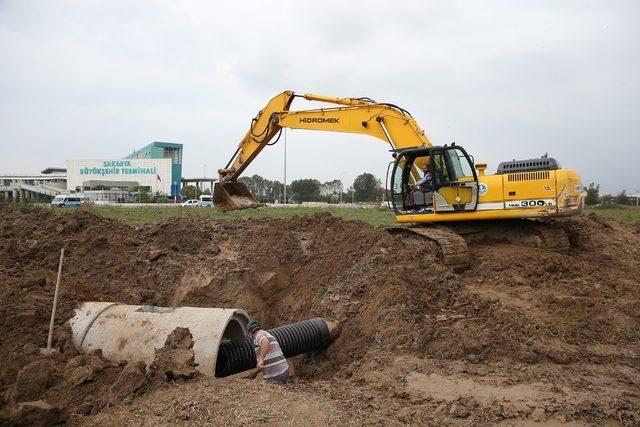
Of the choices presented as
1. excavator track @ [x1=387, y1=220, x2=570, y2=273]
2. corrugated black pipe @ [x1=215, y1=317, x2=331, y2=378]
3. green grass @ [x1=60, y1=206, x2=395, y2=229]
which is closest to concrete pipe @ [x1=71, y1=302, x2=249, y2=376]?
corrugated black pipe @ [x1=215, y1=317, x2=331, y2=378]

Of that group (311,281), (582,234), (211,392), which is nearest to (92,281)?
(311,281)

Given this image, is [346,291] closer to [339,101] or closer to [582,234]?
[339,101]

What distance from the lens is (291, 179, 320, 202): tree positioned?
270 ft

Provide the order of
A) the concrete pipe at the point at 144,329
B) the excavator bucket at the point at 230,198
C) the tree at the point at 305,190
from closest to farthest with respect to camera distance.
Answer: the concrete pipe at the point at 144,329
the excavator bucket at the point at 230,198
the tree at the point at 305,190

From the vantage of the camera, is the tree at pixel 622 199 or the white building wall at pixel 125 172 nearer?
the tree at pixel 622 199

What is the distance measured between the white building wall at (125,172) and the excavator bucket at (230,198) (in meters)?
54.6

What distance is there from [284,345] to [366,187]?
72.2 metres

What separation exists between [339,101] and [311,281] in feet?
13.6

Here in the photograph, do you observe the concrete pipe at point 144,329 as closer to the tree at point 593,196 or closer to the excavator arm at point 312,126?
the excavator arm at point 312,126

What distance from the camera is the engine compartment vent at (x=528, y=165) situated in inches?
414

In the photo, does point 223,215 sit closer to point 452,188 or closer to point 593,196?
point 452,188

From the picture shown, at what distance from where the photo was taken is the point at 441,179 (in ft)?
35.0

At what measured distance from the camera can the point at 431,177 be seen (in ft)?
35.1

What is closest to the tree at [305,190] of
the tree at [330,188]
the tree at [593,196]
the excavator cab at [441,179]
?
the tree at [330,188]
